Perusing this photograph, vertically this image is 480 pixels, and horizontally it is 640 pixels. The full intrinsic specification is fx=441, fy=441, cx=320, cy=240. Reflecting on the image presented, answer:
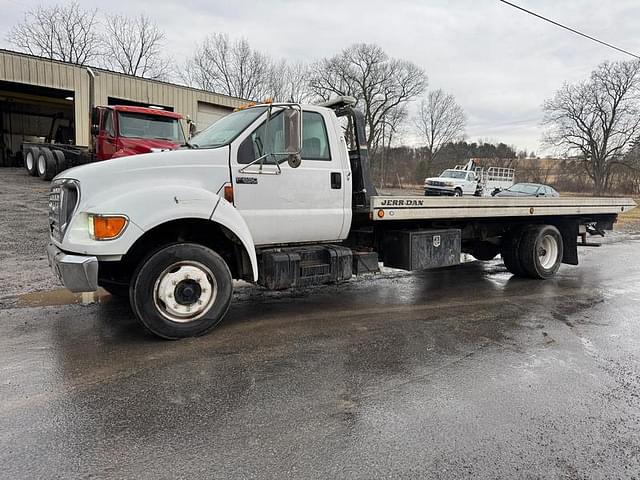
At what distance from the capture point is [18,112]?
26.9 m

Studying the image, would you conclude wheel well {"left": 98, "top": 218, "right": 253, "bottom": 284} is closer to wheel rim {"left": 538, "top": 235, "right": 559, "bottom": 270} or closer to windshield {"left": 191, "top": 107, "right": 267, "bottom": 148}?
windshield {"left": 191, "top": 107, "right": 267, "bottom": 148}

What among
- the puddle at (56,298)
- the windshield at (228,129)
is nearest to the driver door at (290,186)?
the windshield at (228,129)

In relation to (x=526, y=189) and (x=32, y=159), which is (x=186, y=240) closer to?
(x=32, y=159)

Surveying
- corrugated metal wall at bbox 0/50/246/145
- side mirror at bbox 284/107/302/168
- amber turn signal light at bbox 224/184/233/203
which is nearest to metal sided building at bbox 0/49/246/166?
corrugated metal wall at bbox 0/50/246/145

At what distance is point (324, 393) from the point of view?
3383 millimetres

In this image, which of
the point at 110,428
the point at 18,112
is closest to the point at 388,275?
the point at 110,428

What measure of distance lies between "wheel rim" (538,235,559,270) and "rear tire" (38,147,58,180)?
53.2 feet

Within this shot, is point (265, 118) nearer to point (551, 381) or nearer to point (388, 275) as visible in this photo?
point (551, 381)

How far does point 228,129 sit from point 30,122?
95.1ft

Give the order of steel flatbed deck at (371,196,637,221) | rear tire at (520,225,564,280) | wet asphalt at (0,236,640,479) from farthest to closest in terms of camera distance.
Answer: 1. rear tire at (520,225,564,280)
2. steel flatbed deck at (371,196,637,221)
3. wet asphalt at (0,236,640,479)

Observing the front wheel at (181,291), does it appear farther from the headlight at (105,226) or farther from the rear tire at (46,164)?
the rear tire at (46,164)

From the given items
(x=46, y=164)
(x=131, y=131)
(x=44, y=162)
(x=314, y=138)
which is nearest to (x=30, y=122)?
(x=44, y=162)

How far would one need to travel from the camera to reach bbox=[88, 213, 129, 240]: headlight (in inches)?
154

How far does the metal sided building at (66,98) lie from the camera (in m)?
17.8
